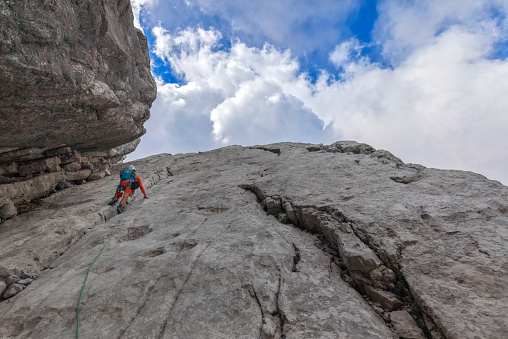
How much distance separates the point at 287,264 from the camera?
5539mm

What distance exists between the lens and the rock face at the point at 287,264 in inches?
162

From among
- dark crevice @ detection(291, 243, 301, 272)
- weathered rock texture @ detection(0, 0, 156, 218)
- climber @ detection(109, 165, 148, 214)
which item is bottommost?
dark crevice @ detection(291, 243, 301, 272)

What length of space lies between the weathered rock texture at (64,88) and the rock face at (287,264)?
3.80 m

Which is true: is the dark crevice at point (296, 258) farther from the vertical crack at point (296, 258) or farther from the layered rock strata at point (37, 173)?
the layered rock strata at point (37, 173)

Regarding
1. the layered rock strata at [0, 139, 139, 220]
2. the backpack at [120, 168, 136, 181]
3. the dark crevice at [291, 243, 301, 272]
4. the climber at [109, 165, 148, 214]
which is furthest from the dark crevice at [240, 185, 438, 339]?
the layered rock strata at [0, 139, 139, 220]

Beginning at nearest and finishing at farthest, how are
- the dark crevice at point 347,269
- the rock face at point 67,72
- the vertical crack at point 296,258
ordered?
the dark crevice at point 347,269, the vertical crack at point 296,258, the rock face at point 67,72

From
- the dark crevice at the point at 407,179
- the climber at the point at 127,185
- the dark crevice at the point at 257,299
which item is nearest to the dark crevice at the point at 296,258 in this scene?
the dark crevice at the point at 257,299

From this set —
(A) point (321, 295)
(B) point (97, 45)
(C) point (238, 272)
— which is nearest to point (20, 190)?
(B) point (97, 45)

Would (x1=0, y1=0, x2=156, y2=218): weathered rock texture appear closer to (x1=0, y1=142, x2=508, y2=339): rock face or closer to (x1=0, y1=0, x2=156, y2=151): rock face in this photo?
(x1=0, y1=0, x2=156, y2=151): rock face

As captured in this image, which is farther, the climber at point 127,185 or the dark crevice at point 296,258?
the climber at point 127,185

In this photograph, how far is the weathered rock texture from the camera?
7.26 metres

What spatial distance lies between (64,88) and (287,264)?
936 centimetres

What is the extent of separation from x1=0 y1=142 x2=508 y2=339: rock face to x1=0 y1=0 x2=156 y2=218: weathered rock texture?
3.80m

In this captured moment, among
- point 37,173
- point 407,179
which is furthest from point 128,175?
point 407,179
